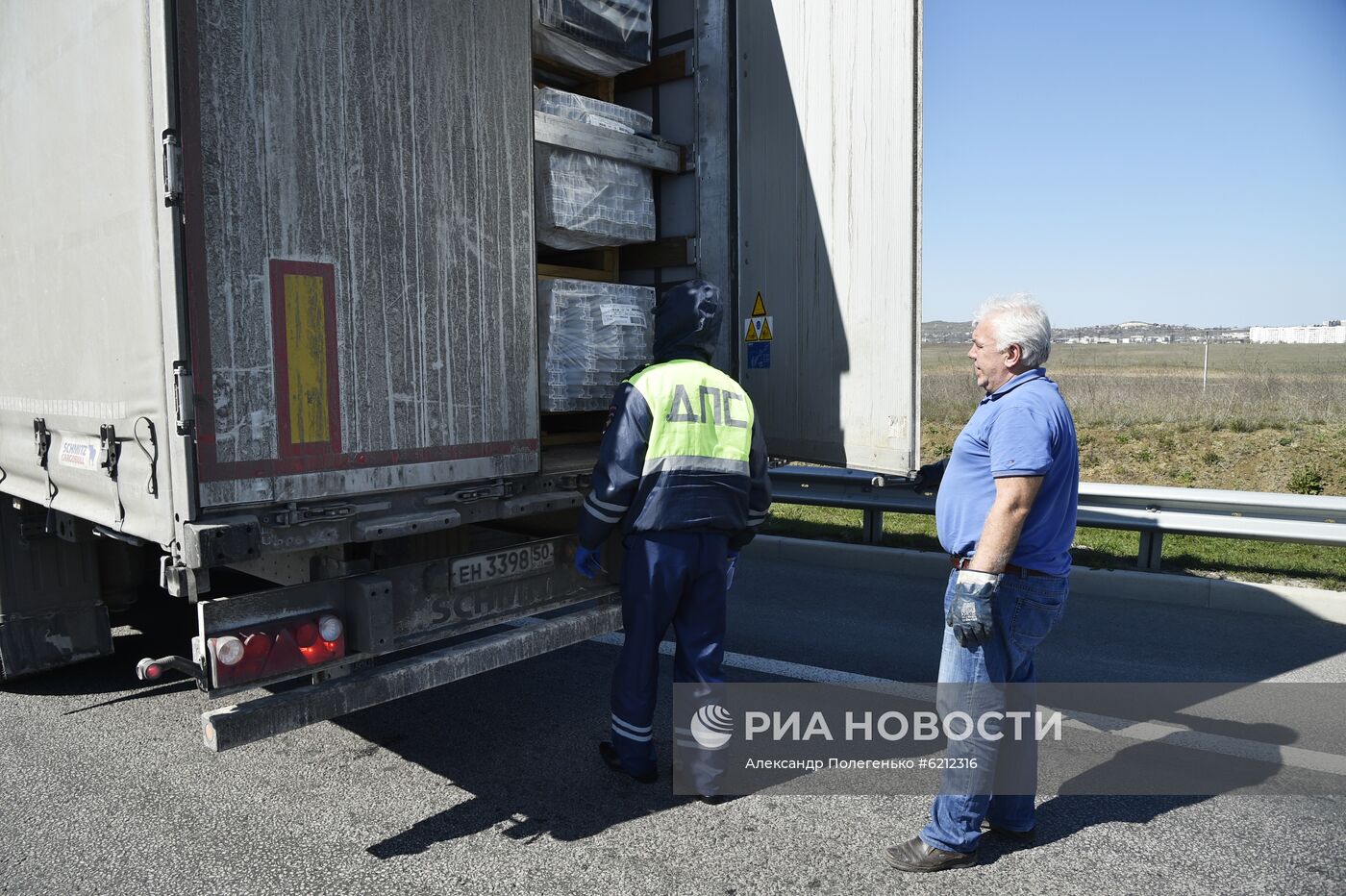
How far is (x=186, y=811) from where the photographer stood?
11.2ft

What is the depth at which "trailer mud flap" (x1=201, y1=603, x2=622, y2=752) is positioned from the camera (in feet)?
9.43

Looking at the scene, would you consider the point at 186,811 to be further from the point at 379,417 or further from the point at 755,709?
the point at 755,709


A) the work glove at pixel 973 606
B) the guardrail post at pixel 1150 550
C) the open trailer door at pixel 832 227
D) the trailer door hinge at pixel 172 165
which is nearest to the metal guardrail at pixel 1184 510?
the guardrail post at pixel 1150 550

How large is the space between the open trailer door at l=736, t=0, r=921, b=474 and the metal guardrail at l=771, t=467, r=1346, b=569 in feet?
5.16

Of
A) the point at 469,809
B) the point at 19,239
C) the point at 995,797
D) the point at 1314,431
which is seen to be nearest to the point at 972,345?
the point at 995,797

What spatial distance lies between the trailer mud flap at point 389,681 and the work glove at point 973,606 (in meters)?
1.53

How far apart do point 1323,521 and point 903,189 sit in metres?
4.13

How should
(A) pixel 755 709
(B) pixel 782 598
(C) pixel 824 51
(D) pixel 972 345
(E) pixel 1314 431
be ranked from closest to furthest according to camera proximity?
(D) pixel 972 345 → (C) pixel 824 51 → (A) pixel 755 709 → (B) pixel 782 598 → (E) pixel 1314 431

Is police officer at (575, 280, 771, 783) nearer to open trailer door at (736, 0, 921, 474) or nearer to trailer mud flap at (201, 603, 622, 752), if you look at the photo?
trailer mud flap at (201, 603, 622, 752)

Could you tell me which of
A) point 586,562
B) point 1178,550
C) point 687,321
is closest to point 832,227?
point 687,321

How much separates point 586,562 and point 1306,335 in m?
93.4

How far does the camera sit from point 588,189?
12.9 ft

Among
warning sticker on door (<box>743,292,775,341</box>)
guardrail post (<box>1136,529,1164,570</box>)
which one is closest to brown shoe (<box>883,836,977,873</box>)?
warning sticker on door (<box>743,292,775,341</box>)

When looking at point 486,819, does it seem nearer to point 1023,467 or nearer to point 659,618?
point 659,618
